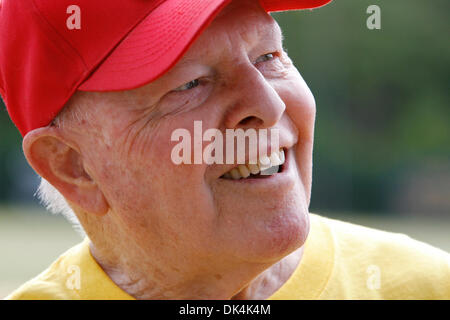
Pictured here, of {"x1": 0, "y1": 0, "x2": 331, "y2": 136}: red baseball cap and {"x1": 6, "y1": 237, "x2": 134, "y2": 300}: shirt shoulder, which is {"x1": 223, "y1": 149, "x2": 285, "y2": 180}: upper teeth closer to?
{"x1": 0, "y1": 0, "x2": 331, "y2": 136}: red baseball cap

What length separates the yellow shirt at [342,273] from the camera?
1908 mm

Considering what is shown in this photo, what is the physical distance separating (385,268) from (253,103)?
0.65 metres

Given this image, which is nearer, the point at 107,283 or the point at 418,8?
the point at 107,283

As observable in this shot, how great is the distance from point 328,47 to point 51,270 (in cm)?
966

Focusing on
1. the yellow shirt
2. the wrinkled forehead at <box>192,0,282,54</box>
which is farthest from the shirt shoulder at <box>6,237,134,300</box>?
the wrinkled forehead at <box>192,0,282,54</box>

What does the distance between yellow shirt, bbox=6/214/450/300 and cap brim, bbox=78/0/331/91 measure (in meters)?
0.59

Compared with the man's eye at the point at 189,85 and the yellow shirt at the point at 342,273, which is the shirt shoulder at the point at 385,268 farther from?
the man's eye at the point at 189,85

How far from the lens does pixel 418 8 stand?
11.9 meters

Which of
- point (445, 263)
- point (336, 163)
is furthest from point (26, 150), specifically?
point (336, 163)

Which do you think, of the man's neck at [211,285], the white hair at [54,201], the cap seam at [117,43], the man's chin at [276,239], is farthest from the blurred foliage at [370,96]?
the man's chin at [276,239]

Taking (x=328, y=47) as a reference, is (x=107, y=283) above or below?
above

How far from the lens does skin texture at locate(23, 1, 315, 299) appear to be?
1691mm

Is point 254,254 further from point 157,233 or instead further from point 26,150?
point 26,150

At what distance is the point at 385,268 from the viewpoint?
1.98m
